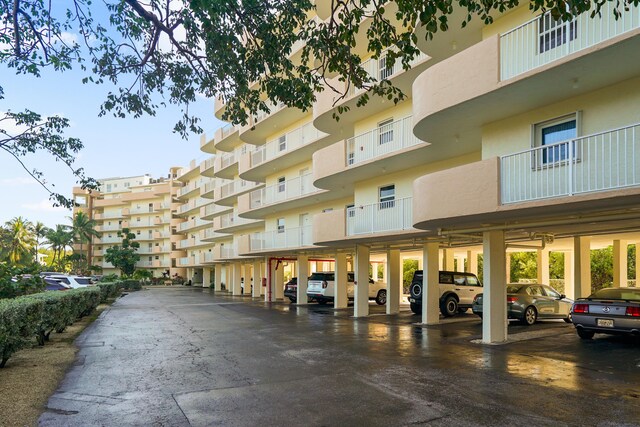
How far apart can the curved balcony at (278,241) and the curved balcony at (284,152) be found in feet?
14.3

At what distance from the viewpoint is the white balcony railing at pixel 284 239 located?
24.6 m

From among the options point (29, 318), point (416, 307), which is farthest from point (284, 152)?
point (29, 318)

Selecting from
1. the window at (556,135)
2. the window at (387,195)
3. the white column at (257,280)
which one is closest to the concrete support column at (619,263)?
the window at (387,195)

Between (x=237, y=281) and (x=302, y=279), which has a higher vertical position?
(x=302, y=279)

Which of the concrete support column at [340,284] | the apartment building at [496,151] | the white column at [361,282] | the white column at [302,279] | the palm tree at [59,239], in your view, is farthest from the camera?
the palm tree at [59,239]

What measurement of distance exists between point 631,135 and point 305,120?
2128cm

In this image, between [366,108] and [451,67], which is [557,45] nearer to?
[451,67]

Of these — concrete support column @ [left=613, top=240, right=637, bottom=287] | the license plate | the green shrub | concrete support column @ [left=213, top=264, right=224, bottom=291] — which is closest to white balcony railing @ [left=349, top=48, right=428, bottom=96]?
the license plate

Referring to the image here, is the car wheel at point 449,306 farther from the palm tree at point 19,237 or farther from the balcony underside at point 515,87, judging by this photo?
the palm tree at point 19,237

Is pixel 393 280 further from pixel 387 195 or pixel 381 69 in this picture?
pixel 381 69

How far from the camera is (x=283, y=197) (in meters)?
28.5

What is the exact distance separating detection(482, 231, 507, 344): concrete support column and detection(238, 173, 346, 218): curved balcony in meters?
11.5

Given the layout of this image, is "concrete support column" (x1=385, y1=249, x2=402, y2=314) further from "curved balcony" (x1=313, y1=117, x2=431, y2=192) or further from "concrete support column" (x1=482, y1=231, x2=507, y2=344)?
"concrete support column" (x1=482, y1=231, x2=507, y2=344)

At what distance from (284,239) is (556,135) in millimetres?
17927
